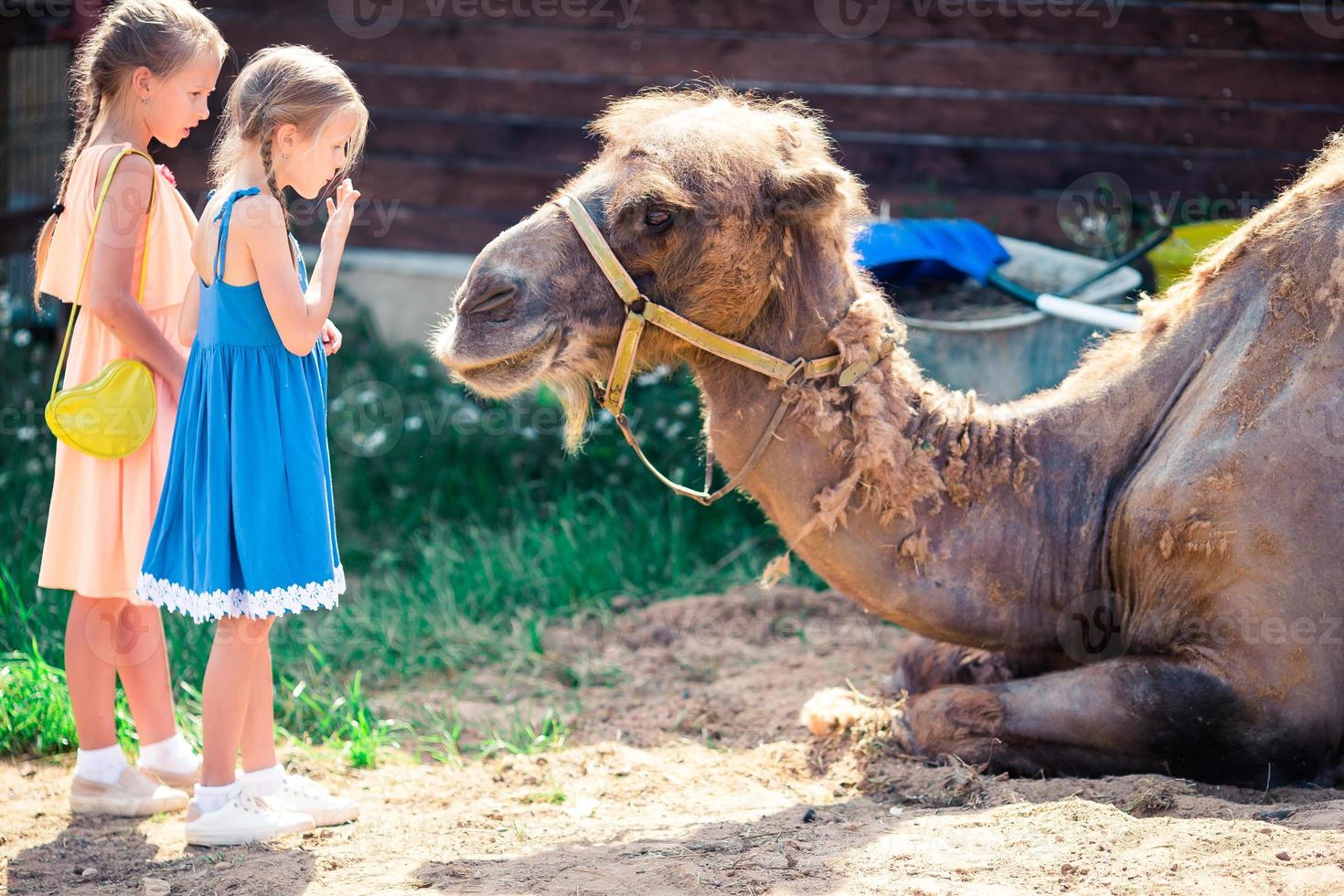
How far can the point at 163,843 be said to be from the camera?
3.73 m

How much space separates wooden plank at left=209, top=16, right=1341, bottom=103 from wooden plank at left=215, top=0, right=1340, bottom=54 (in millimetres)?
52

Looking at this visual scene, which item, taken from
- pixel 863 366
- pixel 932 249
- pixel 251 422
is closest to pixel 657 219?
pixel 863 366

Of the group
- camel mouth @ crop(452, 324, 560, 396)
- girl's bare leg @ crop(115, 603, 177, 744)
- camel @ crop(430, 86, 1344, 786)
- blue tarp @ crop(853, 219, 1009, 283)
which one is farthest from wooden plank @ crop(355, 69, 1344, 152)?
girl's bare leg @ crop(115, 603, 177, 744)

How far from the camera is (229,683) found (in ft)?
11.8

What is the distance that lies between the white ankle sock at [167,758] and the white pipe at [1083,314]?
11.1 ft

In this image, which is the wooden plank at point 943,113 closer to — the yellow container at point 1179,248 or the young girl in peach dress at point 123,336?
the yellow container at point 1179,248

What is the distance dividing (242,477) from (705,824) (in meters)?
1.52

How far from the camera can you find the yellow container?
19.7 feet

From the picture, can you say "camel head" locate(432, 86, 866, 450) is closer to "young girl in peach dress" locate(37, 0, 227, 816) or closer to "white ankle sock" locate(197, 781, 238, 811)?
"young girl in peach dress" locate(37, 0, 227, 816)

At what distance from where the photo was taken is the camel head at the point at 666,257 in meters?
3.58

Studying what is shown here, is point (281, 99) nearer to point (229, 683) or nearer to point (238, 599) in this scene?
point (238, 599)

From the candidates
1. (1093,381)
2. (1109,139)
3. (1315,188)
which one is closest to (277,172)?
(1093,381)

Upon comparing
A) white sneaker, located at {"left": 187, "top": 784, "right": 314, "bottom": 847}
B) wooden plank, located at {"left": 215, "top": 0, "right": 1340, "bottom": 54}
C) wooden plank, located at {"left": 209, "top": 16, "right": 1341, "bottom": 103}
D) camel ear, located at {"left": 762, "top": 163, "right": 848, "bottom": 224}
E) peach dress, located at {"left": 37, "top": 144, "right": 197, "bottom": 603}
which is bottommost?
white sneaker, located at {"left": 187, "top": 784, "right": 314, "bottom": 847}

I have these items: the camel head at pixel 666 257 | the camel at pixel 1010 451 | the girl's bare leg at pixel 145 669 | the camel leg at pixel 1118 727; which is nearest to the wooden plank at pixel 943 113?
the camel at pixel 1010 451
